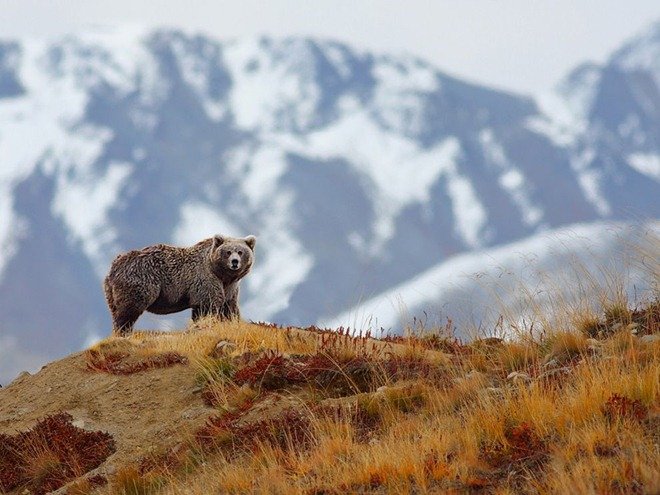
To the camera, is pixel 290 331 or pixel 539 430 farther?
pixel 290 331

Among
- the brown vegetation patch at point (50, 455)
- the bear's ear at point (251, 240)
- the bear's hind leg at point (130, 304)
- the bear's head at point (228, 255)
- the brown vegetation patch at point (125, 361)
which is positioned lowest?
the brown vegetation patch at point (50, 455)

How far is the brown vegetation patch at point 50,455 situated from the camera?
376 inches

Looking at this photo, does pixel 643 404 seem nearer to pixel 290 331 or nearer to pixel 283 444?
pixel 283 444

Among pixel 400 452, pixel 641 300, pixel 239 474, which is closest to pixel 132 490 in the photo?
pixel 239 474

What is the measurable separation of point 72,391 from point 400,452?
6.63m

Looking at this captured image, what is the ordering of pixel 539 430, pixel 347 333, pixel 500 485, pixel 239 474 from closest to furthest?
pixel 500 485, pixel 539 430, pixel 239 474, pixel 347 333

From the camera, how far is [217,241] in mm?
17047

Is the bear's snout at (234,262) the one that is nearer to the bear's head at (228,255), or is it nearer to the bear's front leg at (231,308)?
the bear's head at (228,255)

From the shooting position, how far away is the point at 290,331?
12.7 m

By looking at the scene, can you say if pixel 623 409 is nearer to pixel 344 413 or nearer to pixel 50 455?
pixel 344 413

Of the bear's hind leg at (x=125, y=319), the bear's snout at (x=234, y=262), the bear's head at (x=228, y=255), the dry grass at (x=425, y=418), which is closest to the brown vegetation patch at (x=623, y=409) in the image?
the dry grass at (x=425, y=418)

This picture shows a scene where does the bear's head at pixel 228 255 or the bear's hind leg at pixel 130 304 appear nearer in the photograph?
the bear's hind leg at pixel 130 304

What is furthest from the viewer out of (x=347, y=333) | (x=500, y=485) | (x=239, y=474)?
(x=347, y=333)

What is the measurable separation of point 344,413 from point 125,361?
16.8ft
